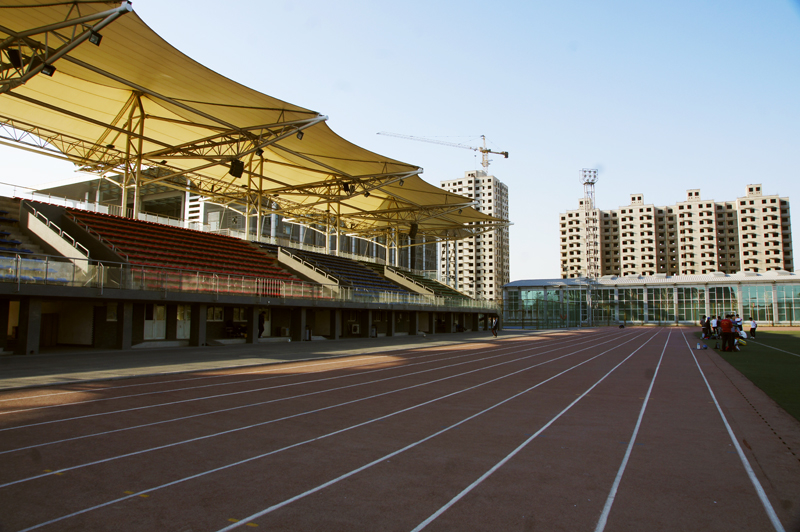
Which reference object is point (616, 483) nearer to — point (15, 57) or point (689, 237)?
point (15, 57)

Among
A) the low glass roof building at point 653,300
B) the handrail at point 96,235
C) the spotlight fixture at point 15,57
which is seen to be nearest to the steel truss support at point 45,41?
the spotlight fixture at point 15,57

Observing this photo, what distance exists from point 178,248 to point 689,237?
429 feet

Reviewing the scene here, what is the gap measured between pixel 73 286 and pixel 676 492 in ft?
60.3

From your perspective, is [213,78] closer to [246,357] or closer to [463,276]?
[246,357]

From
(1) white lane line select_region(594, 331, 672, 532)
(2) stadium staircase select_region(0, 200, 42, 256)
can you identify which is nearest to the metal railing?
(2) stadium staircase select_region(0, 200, 42, 256)

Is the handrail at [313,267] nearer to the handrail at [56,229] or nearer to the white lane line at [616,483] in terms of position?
the handrail at [56,229]

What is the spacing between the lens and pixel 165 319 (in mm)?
21719

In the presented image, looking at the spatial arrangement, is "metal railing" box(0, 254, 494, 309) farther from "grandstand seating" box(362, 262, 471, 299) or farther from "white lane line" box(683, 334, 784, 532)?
"grandstand seating" box(362, 262, 471, 299)

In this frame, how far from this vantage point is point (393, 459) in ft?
19.7

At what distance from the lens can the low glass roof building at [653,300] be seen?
229 ft

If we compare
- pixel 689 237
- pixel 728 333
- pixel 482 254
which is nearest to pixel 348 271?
pixel 728 333

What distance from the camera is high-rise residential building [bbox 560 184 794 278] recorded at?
391ft

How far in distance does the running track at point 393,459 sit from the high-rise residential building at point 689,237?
114 meters

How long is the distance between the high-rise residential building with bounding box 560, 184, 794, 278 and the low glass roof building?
38.2 meters
